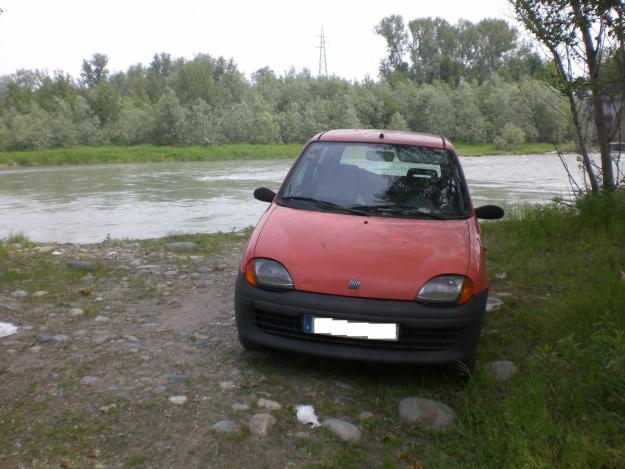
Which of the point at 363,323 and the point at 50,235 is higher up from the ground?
the point at 363,323

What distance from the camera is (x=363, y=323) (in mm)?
3473

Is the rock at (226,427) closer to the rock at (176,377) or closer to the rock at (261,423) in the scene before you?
the rock at (261,423)

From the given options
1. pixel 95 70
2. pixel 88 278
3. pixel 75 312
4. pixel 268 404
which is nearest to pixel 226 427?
pixel 268 404

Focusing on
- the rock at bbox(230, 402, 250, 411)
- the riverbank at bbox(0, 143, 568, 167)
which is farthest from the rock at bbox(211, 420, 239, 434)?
the riverbank at bbox(0, 143, 568, 167)

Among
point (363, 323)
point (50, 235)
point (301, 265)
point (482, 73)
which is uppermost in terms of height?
point (482, 73)

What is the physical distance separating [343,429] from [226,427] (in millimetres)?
597

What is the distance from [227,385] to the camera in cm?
361

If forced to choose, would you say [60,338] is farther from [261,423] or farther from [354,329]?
[354,329]

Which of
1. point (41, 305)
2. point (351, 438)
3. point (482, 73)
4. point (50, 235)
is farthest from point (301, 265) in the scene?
point (482, 73)

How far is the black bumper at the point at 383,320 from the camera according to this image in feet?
11.4

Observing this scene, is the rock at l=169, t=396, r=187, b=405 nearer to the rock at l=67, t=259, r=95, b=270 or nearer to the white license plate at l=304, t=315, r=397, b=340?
the white license plate at l=304, t=315, r=397, b=340

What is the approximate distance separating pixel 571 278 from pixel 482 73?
7585cm

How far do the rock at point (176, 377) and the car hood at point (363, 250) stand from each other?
2.86ft

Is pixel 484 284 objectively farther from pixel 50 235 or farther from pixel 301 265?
pixel 50 235
